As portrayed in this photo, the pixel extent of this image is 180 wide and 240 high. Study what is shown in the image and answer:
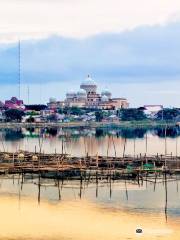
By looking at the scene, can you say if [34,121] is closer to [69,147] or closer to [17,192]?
[69,147]

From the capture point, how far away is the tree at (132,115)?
543 feet

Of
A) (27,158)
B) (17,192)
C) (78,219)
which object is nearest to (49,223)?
(78,219)

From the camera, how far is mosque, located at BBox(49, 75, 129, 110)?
18162 cm

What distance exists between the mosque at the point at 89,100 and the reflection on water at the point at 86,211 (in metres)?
141

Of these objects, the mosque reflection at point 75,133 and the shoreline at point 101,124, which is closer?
the mosque reflection at point 75,133

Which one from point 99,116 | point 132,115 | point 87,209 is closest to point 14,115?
point 99,116

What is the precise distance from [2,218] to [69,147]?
44542mm

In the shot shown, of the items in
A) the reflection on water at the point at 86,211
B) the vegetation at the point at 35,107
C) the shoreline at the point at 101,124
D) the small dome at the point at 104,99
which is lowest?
the reflection on water at the point at 86,211

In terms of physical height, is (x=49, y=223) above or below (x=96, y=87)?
below

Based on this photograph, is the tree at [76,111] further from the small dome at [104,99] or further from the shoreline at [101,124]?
the small dome at [104,99]

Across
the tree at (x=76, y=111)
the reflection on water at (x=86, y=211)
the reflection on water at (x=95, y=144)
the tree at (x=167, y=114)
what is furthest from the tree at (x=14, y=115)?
the reflection on water at (x=86, y=211)

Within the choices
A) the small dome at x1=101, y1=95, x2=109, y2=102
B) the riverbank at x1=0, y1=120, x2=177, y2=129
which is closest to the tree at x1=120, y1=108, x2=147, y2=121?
the riverbank at x1=0, y1=120, x2=177, y2=129

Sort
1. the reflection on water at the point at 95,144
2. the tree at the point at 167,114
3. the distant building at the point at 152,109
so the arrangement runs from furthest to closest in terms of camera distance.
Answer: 1. the distant building at the point at 152,109
2. the tree at the point at 167,114
3. the reflection on water at the point at 95,144

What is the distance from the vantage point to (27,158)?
44.3 meters
